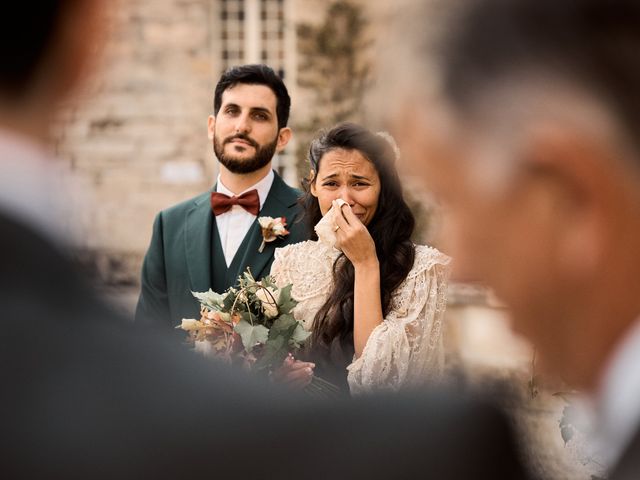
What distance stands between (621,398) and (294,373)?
1.88 meters

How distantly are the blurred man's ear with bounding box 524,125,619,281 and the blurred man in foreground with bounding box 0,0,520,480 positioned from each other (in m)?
0.21

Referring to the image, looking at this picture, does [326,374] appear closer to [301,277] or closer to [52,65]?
[301,277]

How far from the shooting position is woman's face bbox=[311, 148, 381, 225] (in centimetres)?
364

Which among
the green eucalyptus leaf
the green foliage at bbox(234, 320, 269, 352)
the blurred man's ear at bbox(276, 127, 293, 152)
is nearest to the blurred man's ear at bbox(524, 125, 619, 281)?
the green foliage at bbox(234, 320, 269, 352)

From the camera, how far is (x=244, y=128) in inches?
161

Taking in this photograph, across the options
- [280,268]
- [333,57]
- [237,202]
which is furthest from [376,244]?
[333,57]

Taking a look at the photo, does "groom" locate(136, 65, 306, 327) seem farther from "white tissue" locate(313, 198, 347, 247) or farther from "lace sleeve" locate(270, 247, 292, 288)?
"white tissue" locate(313, 198, 347, 247)

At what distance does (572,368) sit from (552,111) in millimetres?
329

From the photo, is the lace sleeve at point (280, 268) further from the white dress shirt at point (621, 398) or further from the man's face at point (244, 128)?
the white dress shirt at point (621, 398)

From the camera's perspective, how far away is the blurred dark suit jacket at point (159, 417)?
1029 mm

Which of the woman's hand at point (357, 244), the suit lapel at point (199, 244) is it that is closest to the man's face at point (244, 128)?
the suit lapel at point (199, 244)

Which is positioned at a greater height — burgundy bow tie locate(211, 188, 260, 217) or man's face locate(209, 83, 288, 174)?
man's face locate(209, 83, 288, 174)

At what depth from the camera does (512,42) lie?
Answer: 40.5 inches

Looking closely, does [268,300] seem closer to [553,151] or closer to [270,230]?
[270,230]
